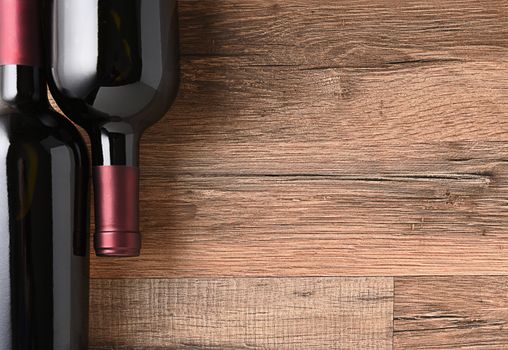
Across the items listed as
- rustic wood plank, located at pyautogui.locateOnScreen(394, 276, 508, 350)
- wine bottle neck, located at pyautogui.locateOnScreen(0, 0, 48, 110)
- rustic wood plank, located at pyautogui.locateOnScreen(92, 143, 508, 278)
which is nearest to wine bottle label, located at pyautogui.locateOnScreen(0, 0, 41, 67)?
wine bottle neck, located at pyautogui.locateOnScreen(0, 0, 48, 110)

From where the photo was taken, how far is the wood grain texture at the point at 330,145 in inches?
39.0

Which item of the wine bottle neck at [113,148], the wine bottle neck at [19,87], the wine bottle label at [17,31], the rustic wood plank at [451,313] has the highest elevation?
the wine bottle label at [17,31]

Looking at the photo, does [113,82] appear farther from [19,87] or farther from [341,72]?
[341,72]

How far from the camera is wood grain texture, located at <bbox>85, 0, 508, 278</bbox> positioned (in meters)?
0.99

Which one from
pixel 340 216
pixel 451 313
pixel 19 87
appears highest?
pixel 19 87

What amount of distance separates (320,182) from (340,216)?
0.16ft

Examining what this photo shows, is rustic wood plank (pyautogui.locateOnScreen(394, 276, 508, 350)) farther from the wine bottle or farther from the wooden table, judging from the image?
the wine bottle

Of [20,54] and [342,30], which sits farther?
[342,30]

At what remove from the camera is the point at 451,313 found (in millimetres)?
1005

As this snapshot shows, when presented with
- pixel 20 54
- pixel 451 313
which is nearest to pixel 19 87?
pixel 20 54

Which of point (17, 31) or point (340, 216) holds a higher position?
point (17, 31)

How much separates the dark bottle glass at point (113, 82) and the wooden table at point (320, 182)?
3.8 inches

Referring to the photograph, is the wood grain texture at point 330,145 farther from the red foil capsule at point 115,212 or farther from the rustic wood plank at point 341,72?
the red foil capsule at point 115,212

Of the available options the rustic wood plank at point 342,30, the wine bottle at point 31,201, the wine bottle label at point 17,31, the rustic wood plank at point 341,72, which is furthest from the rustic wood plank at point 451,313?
the wine bottle label at point 17,31
